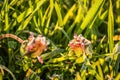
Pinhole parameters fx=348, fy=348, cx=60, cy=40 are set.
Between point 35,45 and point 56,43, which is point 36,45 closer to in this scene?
point 35,45

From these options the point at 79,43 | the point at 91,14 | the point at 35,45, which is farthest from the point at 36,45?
the point at 91,14

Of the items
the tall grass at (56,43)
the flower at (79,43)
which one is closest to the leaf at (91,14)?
the tall grass at (56,43)

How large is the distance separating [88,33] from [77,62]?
0.13 metres

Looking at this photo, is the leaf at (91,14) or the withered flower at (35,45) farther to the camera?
the leaf at (91,14)

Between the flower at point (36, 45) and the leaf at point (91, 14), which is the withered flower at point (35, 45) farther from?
the leaf at point (91, 14)

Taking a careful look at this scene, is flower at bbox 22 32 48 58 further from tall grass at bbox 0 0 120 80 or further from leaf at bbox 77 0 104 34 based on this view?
leaf at bbox 77 0 104 34

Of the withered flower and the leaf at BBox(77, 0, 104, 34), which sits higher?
the leaf at BBox(77, 0, 104, 34)

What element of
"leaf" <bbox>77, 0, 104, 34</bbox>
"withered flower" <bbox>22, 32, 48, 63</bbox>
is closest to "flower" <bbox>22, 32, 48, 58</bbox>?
"withered flower" <bbox>22, 32, 48, 63</bbox>

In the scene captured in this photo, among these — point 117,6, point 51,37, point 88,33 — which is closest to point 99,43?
point 88,33

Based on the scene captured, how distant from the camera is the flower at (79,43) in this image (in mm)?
929

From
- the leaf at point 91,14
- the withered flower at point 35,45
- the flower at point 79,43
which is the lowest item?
Answer: the flower at point 79,43

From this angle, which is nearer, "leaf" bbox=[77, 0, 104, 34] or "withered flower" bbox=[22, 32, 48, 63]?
"withered flower" bbox=[22, 32, 48, 63]

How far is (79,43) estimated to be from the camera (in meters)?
0.93

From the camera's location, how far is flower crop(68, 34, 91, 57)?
0.93 meters
